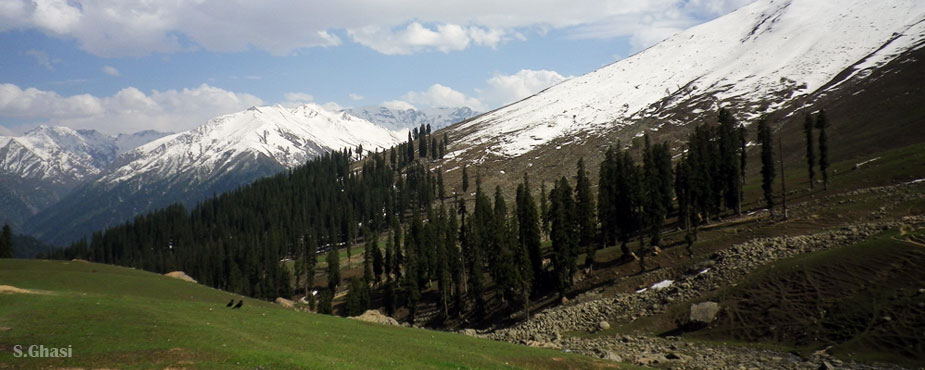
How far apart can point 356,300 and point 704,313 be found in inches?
2408

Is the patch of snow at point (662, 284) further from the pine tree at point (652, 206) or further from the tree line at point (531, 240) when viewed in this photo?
the pine tree at point (652, 206)

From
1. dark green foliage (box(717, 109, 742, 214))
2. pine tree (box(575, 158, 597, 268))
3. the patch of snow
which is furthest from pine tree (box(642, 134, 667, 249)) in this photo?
dark green foliage (box(717, 109, 742, 214))

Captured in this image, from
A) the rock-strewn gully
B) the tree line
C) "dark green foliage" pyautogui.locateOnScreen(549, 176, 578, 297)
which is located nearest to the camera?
the rock-strewn gully

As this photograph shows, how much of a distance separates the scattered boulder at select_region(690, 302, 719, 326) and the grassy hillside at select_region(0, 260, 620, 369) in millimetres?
17214

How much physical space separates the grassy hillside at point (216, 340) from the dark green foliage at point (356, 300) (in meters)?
48.5

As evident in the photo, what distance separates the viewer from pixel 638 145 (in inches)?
7756

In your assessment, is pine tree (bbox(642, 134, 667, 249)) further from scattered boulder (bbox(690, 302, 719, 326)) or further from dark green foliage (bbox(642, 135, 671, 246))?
scattered boulder (bbox(690, 302, 719, 326))

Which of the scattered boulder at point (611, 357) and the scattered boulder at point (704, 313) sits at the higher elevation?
the scattered boulder at point (704, 313)

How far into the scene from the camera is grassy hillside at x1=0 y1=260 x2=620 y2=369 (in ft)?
81.1

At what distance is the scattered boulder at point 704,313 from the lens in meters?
48.5

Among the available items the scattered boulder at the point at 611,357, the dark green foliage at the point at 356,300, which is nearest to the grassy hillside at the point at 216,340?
the scattered boulder at the point at 611,357

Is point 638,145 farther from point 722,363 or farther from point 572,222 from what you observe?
point 722,363

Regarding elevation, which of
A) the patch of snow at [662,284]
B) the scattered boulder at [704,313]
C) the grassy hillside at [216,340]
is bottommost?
the scattered boulder at [704,313]

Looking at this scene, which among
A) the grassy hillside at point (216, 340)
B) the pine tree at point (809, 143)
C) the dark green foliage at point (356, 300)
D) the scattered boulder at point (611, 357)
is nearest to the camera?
the grassy hillside at point (216, 340)
